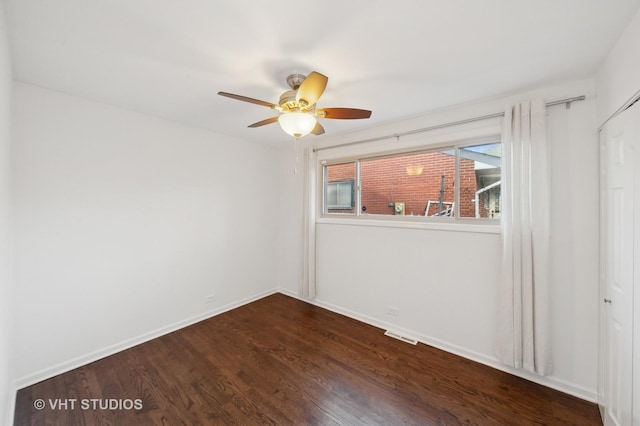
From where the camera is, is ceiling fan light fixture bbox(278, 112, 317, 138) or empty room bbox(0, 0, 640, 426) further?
ceiling fan light fixture bbox(278, 112, 317, 138)

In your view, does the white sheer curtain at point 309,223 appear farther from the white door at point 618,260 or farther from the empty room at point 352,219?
the white door at point 618,260

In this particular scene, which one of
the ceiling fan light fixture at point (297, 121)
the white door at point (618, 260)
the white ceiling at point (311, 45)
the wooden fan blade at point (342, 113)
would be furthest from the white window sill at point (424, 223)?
the ceiling fan light fixture at point (297, 121)

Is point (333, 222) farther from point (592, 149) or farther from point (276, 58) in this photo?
point (592, 149)

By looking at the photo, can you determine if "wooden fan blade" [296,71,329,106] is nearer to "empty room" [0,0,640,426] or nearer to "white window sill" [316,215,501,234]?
"empty room" [0,0,640,426]

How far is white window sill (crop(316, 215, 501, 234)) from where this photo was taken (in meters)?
2.28

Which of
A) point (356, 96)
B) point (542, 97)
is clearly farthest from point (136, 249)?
point (542, 97)

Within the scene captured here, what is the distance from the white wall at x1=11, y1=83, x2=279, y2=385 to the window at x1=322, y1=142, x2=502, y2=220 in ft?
4.95

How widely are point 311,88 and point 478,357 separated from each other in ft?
8.99

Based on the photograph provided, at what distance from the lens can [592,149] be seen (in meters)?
1.81

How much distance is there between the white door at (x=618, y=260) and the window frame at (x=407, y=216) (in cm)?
64

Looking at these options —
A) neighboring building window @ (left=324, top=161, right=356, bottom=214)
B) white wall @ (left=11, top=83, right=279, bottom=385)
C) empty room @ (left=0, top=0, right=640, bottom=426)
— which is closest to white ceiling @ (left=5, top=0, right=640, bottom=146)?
empty room @ (left=0, top=0, right=640, bottom=426)

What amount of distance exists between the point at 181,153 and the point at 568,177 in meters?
3.71

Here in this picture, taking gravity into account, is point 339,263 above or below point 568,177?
below

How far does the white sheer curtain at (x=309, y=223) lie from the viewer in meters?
Answer: 3.47
